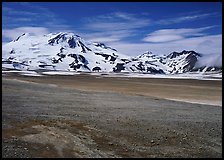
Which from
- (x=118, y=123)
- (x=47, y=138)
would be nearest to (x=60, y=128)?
(x=47, y=138)

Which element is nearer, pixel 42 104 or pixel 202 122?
pixel 202 122

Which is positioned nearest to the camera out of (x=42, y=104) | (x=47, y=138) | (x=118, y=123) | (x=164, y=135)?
(x=47, y=138)

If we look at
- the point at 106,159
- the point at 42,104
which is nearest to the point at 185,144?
the point at 106,159

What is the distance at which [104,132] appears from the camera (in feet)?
50.6

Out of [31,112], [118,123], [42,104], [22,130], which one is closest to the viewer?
[22,130]

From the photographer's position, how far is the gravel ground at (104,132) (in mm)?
12609

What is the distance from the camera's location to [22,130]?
47.4 feet

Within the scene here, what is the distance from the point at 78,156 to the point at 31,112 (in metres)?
7.94

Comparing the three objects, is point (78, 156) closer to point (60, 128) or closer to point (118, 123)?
point (60, 128)

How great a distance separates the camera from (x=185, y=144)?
1450 centimetres

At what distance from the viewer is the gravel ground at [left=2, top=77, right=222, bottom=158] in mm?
12609

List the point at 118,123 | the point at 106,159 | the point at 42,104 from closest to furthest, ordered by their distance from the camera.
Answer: the point at 106,159 → the point at 118,123 → the point at 42,104

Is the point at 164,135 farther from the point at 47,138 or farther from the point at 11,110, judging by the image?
the point at 11,110

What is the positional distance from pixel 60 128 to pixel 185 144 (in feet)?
19.2
